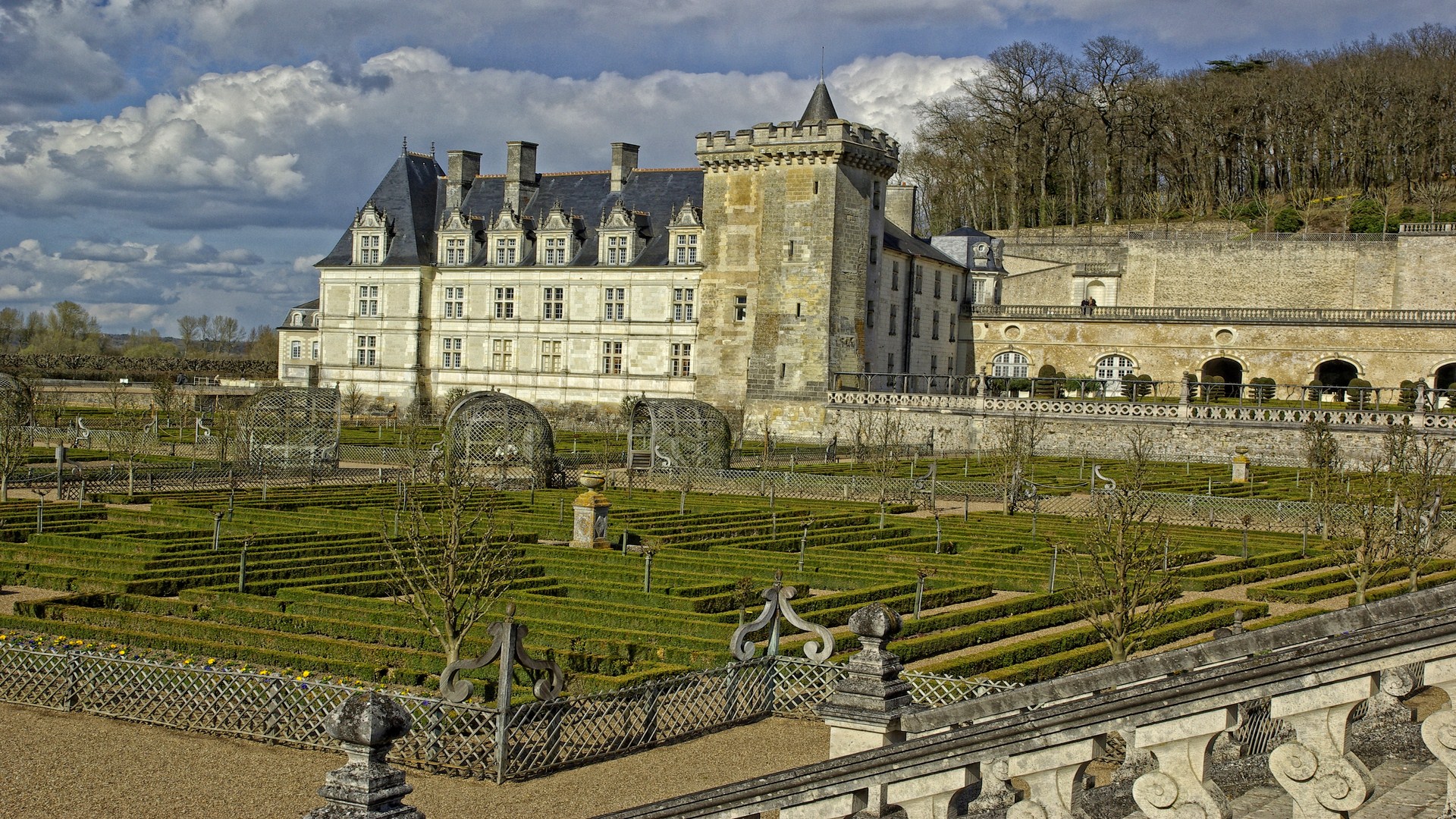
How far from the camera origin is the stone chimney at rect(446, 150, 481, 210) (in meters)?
57.7

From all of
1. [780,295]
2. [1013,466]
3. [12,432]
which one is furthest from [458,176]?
[1013,466]

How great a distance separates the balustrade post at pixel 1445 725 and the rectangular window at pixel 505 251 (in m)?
52.7

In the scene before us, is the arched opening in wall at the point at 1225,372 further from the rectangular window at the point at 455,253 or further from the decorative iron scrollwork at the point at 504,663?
the decorative iron scrollwork at the point at 504,663

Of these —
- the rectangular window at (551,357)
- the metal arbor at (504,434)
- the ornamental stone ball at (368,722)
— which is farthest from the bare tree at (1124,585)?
the rectangular window at (551,357)

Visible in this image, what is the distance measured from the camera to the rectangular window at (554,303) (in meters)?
55.0

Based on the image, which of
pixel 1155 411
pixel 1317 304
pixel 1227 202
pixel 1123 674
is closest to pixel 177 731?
pixel 1123 674

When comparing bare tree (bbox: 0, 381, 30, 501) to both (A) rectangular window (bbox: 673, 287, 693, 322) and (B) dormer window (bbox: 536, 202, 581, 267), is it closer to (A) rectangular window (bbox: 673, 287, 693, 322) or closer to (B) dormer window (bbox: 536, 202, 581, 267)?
(B) dormer window (bbox: 536, 202, 581, 267)

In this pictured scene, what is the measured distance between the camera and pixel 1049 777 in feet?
16.6

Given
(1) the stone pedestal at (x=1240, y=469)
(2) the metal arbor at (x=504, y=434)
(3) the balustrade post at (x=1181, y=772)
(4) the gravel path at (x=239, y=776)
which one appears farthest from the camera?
(1) the stone pedestal at (x=1240, y=469)

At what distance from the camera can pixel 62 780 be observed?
10680 millimetres

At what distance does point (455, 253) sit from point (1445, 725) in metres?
54.8

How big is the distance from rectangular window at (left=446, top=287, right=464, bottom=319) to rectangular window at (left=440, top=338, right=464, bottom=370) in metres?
1.00

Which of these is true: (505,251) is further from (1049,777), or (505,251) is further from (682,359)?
(1049,777)

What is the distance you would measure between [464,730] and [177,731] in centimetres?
274
